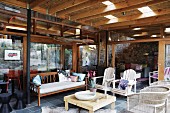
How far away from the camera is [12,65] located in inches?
191

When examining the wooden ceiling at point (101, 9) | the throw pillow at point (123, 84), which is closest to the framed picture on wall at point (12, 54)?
the wooden ceiling at point (101, 9)

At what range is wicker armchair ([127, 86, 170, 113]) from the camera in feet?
8.64

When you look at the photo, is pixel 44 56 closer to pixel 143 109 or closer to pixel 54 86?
pixel 54 86

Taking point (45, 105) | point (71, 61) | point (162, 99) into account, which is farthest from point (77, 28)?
point (162, 99)

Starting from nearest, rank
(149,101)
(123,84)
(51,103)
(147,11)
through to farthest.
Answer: (149,101) < (51,103) < (147,11) < (123,84)

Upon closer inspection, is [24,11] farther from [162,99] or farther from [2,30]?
[162,99]

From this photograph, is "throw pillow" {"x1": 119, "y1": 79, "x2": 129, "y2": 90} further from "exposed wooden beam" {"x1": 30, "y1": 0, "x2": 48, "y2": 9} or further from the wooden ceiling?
"exposed wooden beam" {"x1": 30, "y1": 0, "x2": 48, "y2": 9}

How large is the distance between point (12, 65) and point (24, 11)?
1997 millimetres

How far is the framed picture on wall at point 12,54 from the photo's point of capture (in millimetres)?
4648

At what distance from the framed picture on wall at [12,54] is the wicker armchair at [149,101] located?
12.5ft

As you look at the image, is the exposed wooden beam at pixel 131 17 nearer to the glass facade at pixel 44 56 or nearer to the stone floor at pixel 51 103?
the glass facade at pixel 44 56

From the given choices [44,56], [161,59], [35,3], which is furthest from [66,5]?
[161,59]

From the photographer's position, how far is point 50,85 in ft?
15.2

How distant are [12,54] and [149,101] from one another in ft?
14.3
